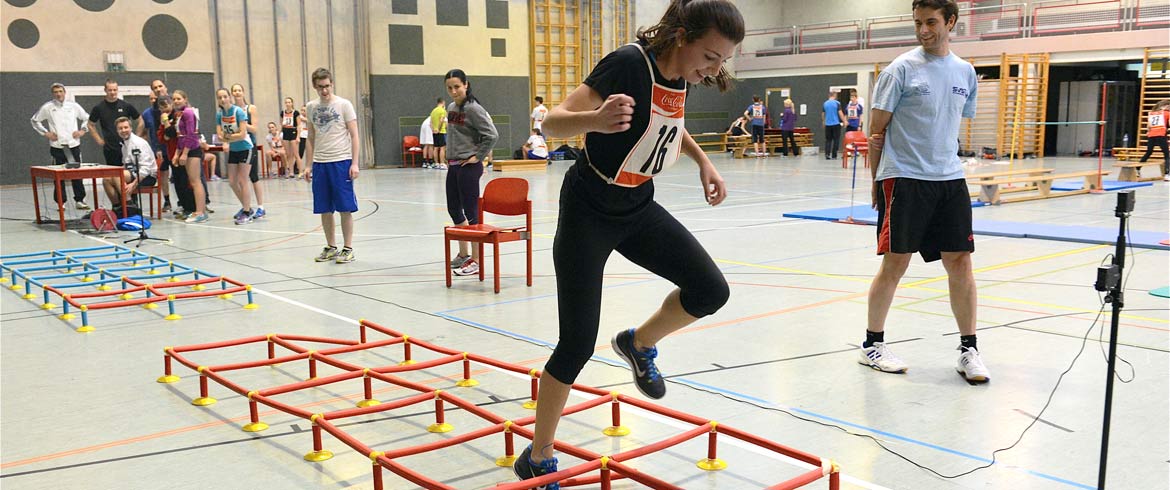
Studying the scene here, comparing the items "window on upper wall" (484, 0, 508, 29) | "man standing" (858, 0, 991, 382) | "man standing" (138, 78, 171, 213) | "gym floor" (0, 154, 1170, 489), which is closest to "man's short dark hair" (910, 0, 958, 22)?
"man standing" (858, 0, 991, 382)

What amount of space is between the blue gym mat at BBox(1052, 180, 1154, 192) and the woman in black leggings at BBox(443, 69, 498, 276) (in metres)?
11.0

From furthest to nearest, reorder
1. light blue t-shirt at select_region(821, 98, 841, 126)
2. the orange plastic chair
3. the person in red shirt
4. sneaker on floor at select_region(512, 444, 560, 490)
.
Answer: light blue t-shirt at select_region(821, 98, 841, 126) → the person in red shirt → the orange plastic chair → sneaker on floor at select_region(512, 444, 560, 490)

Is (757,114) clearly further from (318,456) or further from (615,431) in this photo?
(318,456)

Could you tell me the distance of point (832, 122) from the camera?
79.1ft

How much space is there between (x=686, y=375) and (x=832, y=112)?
20488 millimetres

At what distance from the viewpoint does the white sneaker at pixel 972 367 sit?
4297mm

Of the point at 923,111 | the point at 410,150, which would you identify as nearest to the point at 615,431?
the point at 923,111

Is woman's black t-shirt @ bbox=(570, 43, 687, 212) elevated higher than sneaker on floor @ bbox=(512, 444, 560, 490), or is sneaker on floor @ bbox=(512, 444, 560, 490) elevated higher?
woman's black t-shirt @ bbox=(570, 43, 687, 212)

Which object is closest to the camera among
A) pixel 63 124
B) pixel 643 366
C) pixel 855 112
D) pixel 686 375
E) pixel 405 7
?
pixel 643 366

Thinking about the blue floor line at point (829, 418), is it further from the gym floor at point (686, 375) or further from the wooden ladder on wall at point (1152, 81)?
the wooden ladder on wall at point (1152, 81)

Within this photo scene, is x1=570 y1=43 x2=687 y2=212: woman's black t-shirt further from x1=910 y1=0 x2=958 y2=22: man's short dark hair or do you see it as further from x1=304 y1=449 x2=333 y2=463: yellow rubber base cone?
x1=910 y1=0 x2=958 y2=22: man's short dark hair

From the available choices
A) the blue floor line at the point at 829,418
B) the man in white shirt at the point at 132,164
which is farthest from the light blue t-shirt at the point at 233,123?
the blue floor line at the point at 829,418

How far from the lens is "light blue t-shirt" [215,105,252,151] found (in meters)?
10.9

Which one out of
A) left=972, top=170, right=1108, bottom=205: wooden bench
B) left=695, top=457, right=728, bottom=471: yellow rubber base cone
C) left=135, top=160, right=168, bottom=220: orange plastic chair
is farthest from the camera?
left=972, top=170, right=1108, bottom=205: wooden bench
